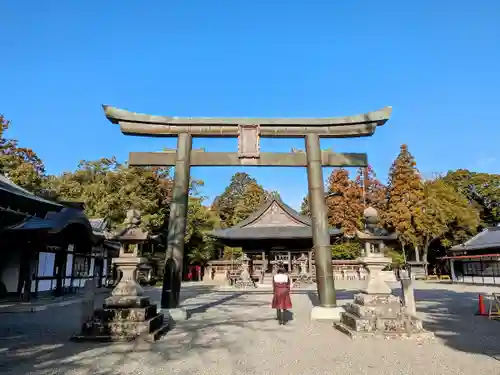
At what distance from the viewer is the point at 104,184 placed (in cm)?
3164

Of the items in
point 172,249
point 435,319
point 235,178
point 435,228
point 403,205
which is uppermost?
point 235,178

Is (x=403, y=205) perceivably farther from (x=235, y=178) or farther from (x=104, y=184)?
(x=235, y=178)

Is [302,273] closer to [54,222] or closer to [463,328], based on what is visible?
[54,222]

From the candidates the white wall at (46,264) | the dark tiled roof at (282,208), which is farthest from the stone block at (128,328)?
the dark tiled roof at (282,208)

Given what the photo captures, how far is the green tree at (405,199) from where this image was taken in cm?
3481

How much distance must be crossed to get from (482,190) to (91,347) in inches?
2156

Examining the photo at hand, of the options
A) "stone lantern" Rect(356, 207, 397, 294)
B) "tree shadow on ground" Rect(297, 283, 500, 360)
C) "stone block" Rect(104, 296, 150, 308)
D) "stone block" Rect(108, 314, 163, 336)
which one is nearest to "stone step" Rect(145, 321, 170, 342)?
"stone block" Rect(108, 314, 163, 336)

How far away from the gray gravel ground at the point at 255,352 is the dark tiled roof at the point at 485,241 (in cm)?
2278

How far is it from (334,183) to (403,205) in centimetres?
1036

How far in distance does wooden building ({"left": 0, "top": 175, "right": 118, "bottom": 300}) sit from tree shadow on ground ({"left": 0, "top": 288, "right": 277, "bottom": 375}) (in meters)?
4.80

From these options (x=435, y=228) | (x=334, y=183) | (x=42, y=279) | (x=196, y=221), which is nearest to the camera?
(x=42, y=279)

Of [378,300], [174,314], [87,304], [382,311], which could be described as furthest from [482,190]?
[87,304]

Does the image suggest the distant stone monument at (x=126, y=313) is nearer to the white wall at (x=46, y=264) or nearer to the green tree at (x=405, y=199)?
the white wall at (x=46, y=264)

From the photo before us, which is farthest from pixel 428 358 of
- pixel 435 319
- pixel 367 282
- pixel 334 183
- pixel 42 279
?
pixel 334 183
